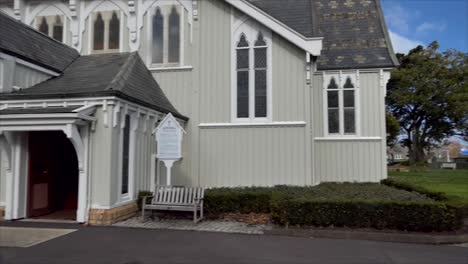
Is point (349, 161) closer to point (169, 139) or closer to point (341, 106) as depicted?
point (341, 106)

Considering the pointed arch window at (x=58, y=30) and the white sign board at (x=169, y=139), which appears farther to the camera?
the pointed arch window at (x=58, y=30)

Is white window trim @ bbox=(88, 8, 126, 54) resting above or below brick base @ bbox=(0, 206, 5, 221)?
above

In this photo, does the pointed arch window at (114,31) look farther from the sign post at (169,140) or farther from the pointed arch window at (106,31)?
the sign post at (169,140)

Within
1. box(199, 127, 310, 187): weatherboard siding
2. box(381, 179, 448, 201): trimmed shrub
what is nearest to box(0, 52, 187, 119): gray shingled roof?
box(199, 127, 310, 187): weatherboard siding

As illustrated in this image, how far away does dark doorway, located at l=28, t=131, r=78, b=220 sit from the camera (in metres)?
10.6

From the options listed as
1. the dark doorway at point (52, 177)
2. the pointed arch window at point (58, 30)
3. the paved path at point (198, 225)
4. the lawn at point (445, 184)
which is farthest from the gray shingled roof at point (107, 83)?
the lawn at point (445, 184)

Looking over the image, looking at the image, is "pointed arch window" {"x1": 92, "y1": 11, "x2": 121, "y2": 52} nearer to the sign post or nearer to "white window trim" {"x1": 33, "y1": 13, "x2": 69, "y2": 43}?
"white window trim" {"x1": 33, "y1": 13, "x2": 69, "y2": 43}

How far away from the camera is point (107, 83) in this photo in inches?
402

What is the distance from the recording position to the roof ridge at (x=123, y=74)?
389 inches

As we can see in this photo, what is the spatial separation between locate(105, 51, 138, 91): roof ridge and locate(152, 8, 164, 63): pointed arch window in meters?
0.83

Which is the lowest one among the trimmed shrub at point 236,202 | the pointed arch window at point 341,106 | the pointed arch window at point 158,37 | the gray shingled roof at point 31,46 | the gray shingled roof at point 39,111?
the trimmed shrub at point 236,202

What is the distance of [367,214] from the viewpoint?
8.69 meters

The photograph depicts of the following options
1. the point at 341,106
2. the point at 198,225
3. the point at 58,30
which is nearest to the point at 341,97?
the point at 341,106

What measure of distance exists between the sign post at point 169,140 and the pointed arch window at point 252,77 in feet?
11.8
